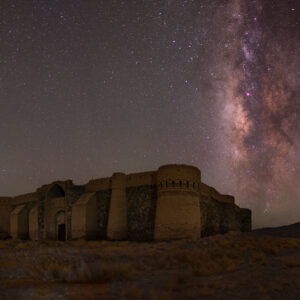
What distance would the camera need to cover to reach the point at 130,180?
27.0m

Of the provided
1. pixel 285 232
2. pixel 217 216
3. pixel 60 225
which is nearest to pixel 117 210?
pixel 60 225

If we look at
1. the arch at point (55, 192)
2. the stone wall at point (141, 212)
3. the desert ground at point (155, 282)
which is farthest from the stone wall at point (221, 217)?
the desert ground at point (155, 282)

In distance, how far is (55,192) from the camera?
31.5 m

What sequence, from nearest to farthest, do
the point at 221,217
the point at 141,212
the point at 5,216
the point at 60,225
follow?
the point at 141,212 < the point at 60,225 < the point at 221,217 < the point at 5,216

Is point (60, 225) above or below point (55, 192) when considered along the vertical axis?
below

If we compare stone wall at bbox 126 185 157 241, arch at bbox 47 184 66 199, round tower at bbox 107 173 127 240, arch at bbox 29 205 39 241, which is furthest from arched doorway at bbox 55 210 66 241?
stone wall at bbox 126 185 157 241

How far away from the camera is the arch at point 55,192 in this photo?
3088 centimetres

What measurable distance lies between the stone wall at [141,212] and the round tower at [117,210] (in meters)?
0.42

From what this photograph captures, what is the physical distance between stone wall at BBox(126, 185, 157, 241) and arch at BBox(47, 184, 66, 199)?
8.66 metres

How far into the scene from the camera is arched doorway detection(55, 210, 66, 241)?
97.9 ft

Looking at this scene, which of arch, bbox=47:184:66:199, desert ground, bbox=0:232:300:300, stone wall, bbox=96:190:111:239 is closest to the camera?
desert ground, bbox=0:232:300:300

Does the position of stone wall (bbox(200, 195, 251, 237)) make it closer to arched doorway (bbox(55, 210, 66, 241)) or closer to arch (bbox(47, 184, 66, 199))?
arched doorway (bbox(55, 210, 66, 241))

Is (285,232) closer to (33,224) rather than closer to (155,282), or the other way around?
(33,224)

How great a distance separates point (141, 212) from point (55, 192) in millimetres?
10317
